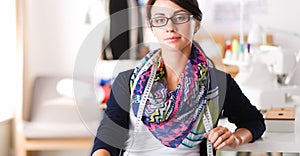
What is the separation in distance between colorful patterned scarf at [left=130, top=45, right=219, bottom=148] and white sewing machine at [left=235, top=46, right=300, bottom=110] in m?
1.24

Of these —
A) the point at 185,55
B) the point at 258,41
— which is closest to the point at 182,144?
the point at 185,55

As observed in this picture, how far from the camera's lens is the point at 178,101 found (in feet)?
4.41

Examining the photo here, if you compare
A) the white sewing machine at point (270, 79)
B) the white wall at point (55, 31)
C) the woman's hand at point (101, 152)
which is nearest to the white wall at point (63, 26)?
the white wall at point (55, 31)

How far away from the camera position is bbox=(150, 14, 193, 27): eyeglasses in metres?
1.31

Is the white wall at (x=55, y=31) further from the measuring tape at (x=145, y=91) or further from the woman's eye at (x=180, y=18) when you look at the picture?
the woman's eye at (x=180, y=18)

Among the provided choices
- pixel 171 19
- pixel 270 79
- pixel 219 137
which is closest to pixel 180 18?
pixel 171 19

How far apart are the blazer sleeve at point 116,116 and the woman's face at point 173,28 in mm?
172

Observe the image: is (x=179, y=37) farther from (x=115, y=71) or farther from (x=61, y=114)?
(x=61, y=114)

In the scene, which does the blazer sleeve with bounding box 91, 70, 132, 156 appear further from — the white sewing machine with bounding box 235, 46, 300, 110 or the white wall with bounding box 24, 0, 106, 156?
the white wall with bounding box 24, 0, 106, 156

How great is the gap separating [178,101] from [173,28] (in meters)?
0.18

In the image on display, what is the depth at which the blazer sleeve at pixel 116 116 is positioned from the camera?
1.42m

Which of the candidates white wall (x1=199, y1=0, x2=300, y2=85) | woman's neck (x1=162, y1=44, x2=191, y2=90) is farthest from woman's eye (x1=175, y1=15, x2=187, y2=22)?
white wall (x1=199, y1=0, x2=300, y2=85)

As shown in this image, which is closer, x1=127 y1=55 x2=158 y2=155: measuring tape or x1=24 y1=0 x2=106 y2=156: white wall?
x1=127 y1=55 x2=158 y2=155: measuring tape

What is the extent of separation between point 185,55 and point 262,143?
324mm
